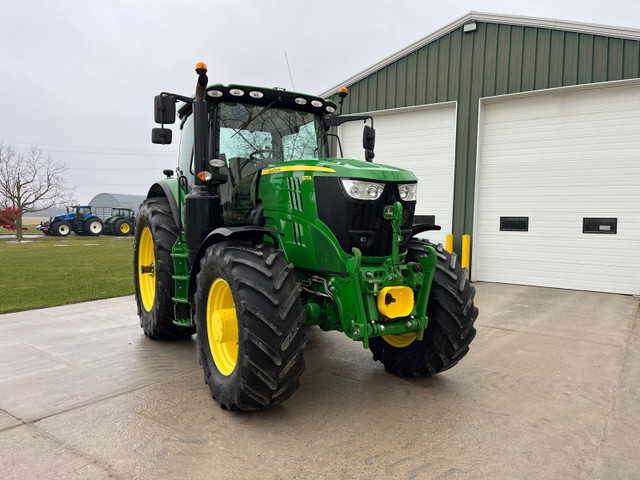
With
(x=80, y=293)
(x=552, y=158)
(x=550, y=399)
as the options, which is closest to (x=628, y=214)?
(x=552, y=158)

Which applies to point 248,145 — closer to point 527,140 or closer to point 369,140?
point 369,140

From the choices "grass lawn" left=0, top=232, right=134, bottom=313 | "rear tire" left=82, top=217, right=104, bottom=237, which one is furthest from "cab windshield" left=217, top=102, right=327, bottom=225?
"rear tire" left=82, top=217, right=104, bottom=237

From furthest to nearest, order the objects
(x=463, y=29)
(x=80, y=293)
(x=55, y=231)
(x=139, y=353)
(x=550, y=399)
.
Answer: (x=55, y=231) → (x=463, y=29) → (x=80, y=293) → (x=139, y=353) → (x=550, y=399)

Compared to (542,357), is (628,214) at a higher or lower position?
higher

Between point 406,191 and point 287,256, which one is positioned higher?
point 406,191

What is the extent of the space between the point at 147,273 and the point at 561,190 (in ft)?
23.7

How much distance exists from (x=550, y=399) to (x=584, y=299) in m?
4.85

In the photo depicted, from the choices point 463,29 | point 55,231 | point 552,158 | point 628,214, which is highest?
point 463,29

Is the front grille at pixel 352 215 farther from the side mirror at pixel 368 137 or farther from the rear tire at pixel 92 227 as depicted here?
the rear tire at pixel 92 227

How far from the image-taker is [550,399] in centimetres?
368

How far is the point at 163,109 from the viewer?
3.83m

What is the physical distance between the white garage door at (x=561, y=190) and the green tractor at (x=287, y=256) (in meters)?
5.65

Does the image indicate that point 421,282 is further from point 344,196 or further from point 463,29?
point 463,29

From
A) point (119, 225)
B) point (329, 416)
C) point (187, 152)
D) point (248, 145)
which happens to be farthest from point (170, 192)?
point (119, 225)
